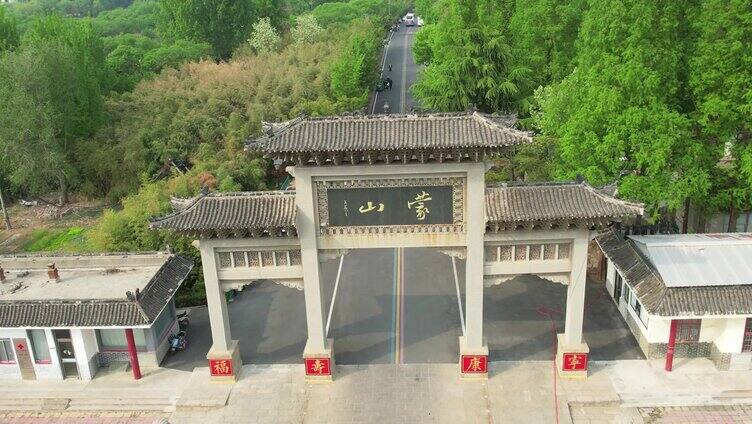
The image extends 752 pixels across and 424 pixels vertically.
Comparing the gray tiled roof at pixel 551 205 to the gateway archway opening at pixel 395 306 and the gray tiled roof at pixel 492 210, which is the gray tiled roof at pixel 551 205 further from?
the gateway archway opening at pixel 395 306

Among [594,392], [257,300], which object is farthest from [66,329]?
[594,392]

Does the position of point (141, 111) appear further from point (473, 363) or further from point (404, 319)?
point (473, 363)

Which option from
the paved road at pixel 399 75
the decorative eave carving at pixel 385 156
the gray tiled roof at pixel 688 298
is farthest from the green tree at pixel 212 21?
the gray tiled roof at pixel 688 298

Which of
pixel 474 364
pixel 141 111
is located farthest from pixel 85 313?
pixel 141 111

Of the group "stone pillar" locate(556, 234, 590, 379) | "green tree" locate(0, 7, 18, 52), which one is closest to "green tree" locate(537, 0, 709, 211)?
"stone pillar" locate(556, 234, 590, 379)

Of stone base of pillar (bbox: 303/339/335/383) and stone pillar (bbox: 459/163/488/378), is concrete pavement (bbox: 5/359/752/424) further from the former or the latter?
stone pillar (bbox: 459/163/488/378)

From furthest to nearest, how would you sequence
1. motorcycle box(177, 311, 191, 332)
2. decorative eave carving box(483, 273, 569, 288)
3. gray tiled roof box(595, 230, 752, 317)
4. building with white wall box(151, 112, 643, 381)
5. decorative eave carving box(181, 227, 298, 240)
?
motorcycle box(177, 311, 191, 332) < decorative eave carving box(483, 273, 569, 288) < gray tiled roof box(595, 230, 752, 317) < decorative eave carving box(181, 227, 298, 240) < building with white wall box(151, 112, 643, 381)
